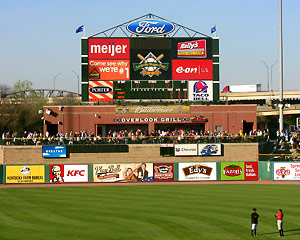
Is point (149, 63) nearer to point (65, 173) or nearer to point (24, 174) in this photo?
point (65, 173)

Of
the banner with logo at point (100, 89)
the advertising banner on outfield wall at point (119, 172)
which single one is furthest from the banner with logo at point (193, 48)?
the advertising banner on outfield wall at point (119, 172)

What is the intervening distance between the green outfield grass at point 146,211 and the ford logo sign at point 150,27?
1806cm

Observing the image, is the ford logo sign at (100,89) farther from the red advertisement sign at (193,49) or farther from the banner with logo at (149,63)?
the red advertisement sign at (193,49)

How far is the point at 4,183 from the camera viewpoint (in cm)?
4769

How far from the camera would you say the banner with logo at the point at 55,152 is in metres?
53.8

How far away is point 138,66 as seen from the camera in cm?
5578

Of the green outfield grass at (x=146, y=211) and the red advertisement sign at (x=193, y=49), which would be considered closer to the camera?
the green outfield grass at (x=146, y=211)

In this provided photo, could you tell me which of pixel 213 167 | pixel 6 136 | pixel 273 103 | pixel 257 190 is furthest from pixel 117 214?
pixel 273 103

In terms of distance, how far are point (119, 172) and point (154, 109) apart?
12855 millimetres

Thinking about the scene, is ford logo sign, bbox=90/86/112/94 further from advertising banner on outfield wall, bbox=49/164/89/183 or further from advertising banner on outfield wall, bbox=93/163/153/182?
advertising banner on outfield wall, bbox=49/164/89/183

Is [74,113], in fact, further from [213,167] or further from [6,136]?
[213,167]

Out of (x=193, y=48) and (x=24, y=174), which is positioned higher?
(x=193, y=48)

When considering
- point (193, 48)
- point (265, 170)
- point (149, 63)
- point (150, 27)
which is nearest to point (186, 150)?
point (265, 170)

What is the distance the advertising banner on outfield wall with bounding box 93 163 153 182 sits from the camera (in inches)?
1903
